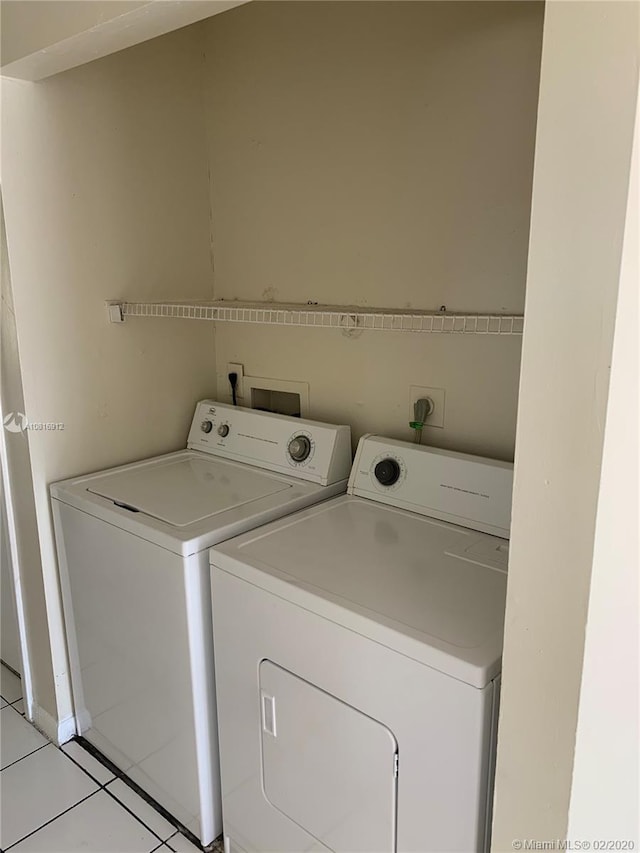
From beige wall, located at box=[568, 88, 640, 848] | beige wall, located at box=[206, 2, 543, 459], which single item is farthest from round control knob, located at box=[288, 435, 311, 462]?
beige wall, located at box=[568, 88, 640, 848]

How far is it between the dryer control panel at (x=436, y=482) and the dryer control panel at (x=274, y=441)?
9cm

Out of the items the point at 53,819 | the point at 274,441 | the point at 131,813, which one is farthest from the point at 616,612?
the point at 53,819

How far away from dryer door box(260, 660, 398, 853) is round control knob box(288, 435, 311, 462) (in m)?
0.69

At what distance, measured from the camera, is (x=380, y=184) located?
1.80 meters

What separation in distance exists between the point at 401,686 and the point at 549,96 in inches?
37.3

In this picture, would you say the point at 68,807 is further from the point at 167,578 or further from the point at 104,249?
the point at 104,249

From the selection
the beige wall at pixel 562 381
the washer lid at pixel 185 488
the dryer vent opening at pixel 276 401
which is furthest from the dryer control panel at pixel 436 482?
the beige wall at pixel 562 381

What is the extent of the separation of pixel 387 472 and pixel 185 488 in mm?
588

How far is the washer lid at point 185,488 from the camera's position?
1.70m

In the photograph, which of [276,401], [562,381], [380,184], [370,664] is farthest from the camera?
[276,401]

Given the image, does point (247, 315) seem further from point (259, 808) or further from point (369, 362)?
point (259, 808)

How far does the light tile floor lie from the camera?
1.73 m

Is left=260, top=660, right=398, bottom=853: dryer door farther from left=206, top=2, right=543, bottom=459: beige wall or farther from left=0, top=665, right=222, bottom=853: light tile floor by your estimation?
left=206, top=2, right=543, bottom=459: beige wall

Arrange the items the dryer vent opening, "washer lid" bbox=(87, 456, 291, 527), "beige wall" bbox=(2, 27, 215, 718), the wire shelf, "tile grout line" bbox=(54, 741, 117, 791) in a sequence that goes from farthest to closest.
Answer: the dryer vent opening, "tile grout line" bbox=(54, 741, 117, 791), "beige wall" bbox=(2, 27, 215, 718), "washer lid" bbox=(87, 456, 291, 527), the wire shelf
